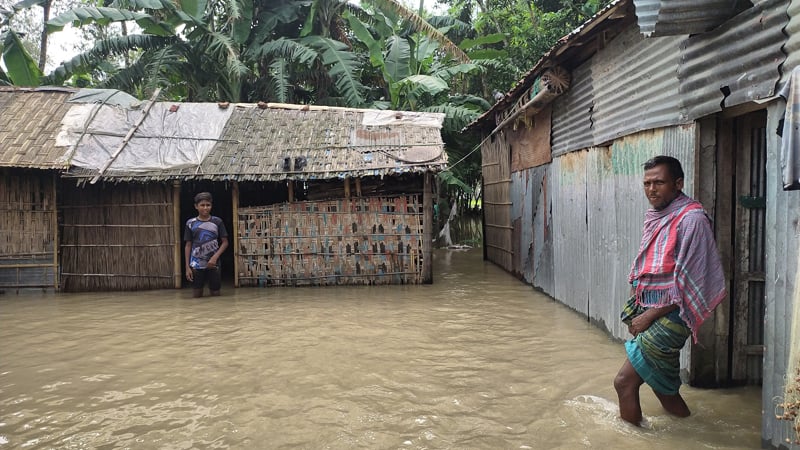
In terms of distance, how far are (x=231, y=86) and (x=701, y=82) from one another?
498 inches

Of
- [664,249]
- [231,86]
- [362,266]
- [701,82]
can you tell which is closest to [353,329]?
[362,266]

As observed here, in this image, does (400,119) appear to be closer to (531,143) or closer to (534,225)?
(531,143)

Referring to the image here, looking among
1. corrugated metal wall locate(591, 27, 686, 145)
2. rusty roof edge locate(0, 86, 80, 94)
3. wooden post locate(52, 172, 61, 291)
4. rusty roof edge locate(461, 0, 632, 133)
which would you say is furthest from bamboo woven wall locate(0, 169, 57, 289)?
corrugated metal wall locate(591, 27, 686, 145)

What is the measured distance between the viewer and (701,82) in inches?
146

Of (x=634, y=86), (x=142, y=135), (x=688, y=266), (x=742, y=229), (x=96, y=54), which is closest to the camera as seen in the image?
(x=688, y=266)

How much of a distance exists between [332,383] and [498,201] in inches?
301

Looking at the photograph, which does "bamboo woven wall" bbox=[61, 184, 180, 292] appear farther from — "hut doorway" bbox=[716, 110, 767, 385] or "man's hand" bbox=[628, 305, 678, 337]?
"hut doorway" bbox=[716, 110, 767, 385]

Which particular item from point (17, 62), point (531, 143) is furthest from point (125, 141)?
point (531, 143)

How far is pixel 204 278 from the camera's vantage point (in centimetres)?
819

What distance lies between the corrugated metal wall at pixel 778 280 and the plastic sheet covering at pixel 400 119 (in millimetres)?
7286

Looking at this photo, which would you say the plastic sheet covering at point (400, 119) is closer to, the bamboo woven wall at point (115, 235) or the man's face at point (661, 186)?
the bamboo woven wall at point (115, 235)

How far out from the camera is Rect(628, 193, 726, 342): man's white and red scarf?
9.40ft

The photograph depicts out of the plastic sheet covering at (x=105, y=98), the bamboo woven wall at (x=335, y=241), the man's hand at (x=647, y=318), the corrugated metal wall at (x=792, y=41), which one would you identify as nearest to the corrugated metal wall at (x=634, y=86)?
the corrugated metal wall at (x=792, y=41)

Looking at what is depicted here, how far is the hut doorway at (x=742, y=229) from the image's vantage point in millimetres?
3750
